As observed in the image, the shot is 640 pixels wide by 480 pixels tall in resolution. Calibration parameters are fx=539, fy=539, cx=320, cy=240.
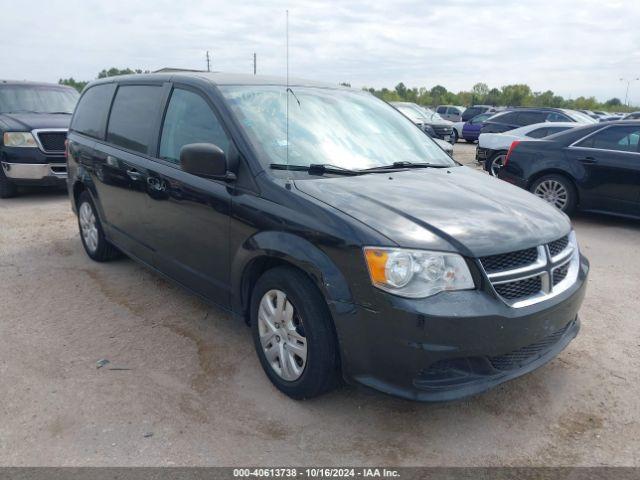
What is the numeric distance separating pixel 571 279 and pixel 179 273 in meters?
2.61

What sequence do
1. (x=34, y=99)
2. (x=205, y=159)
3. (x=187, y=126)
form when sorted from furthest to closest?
(x=34, y=99) < (x=187, y=126) < (x=205, y=159)

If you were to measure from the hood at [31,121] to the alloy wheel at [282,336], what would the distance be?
726 centimetres

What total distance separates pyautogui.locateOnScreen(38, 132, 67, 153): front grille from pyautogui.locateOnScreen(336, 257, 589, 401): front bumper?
764cm

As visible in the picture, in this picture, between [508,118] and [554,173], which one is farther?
[508,118]

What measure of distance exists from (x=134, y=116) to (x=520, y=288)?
338 cm

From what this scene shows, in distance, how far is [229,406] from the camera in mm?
3043

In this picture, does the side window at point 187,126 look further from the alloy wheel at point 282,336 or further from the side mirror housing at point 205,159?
the alloy wheel at point 282,336

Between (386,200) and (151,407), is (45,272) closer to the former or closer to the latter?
(151,407)

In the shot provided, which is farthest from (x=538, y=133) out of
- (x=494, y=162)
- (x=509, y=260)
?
(x=509, y=260)

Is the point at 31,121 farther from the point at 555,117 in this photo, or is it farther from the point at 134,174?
the point at 555,117

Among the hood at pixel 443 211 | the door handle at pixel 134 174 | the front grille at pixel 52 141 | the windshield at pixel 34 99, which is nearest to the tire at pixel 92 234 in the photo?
the door handle at pixel 134 174

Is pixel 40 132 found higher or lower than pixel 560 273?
higher

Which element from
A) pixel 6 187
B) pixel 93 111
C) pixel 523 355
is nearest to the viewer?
pixel 523 355

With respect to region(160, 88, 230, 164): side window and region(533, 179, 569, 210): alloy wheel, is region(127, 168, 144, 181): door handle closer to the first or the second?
region(160, 88, 230, 164): side window
